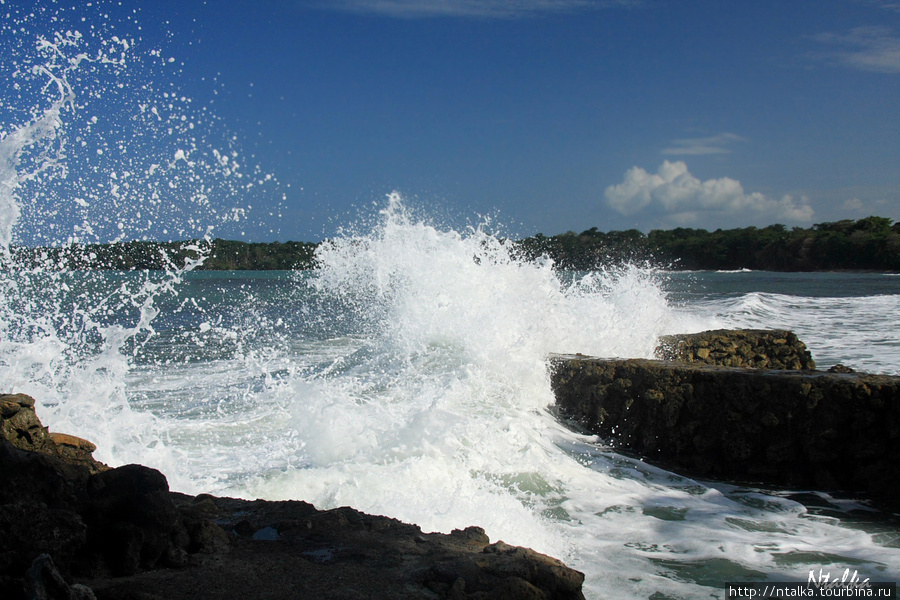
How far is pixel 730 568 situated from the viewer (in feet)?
12.6

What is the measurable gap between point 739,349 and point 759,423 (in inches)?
219

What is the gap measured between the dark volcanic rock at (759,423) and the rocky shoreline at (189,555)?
3.94m

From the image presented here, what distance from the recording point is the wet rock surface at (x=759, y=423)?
5.54 metres

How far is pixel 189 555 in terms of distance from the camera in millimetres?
2887

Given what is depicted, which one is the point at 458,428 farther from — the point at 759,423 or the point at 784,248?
the point at 784,248

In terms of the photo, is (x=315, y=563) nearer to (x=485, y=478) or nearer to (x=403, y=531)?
(x=403, y=531)

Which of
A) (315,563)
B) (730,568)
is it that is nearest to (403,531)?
(315,563)

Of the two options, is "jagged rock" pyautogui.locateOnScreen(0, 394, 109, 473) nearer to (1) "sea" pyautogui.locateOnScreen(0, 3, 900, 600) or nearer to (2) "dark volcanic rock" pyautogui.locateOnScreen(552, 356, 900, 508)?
(1) "sea" pyautogui.locateOnScreen(0, 3, 900, 600)

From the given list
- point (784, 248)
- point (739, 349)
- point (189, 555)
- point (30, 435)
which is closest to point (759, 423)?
point (189, 555)

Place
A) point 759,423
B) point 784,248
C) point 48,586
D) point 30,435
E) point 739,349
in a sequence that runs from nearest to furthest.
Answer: point 48,586 → point 30,435 → point 759,423 → point 739,349 → point 784,248

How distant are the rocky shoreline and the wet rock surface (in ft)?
12.9

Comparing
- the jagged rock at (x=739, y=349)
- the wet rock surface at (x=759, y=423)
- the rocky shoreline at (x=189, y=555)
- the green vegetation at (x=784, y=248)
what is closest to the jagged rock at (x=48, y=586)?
the rocky shoreline at (x=189, y=555)

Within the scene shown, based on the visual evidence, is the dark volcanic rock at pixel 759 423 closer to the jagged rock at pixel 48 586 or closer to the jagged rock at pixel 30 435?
the jagged rock at pixel 30 435

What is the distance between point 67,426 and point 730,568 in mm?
5472
